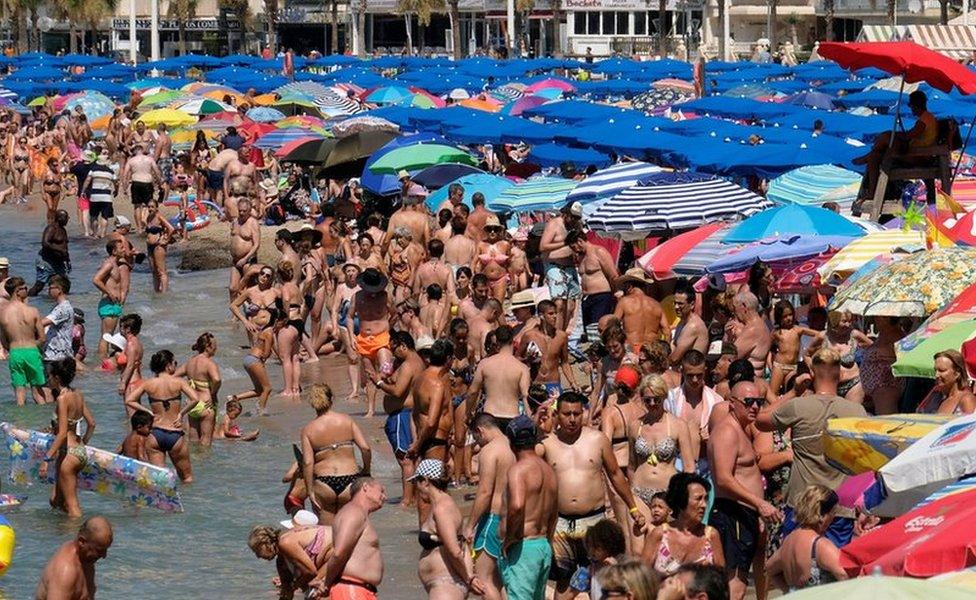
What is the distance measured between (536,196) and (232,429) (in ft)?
17.3

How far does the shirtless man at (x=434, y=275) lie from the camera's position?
15.4 metres

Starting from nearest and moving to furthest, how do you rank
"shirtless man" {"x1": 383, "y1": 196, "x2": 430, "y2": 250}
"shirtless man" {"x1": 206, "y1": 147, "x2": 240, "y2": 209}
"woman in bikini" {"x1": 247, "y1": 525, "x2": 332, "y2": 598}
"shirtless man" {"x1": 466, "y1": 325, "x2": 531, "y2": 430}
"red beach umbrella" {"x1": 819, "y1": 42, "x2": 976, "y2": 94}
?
"woman in bikini" {"x1": 247, "y1": 525, "x2": 332, "y2": 598}, "shirtless man" {"x1": 466, "y1": 325, "x2": 531, "y2": 430}, "red beach umbrella" {"x1": 819, "y1": 42, "x2": 976, "y2": 94}, "shirtless man" {"x1": 383, "y1": 196, "x2": 430, "y2": 250}, "shirtless man" {"x1": 206, "y1": 147, "x2": 240, "y2": 209}

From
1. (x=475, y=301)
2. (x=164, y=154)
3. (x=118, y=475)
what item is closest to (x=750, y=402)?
(x=475, y=301)

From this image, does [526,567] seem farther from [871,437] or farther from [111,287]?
[111,287]

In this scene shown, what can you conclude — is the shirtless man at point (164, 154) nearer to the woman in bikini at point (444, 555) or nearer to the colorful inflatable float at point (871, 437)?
the woman in bikini at point (444, 555)

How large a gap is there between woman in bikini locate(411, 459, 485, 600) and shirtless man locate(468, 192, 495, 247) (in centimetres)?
896

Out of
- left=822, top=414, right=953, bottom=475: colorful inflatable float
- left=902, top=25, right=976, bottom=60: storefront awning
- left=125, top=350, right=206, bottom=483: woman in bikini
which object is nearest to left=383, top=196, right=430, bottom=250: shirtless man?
left=125, top=350, right=206, bottom=483: woman in bikini

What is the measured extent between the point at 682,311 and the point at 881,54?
7.01ft

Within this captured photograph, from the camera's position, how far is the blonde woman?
23.3ft

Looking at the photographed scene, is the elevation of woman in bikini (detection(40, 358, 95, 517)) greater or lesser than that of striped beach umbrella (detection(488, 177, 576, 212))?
lesser

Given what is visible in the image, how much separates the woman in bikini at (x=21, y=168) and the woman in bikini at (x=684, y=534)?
88.2 feet

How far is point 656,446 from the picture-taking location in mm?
9031

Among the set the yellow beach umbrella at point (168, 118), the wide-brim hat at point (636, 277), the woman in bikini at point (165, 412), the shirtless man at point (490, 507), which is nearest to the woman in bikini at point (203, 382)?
the woman in bikini at point (165, 412)

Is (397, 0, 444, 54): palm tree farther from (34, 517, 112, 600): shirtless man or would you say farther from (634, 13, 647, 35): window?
(34, 517, 112, 600): shirtless man
